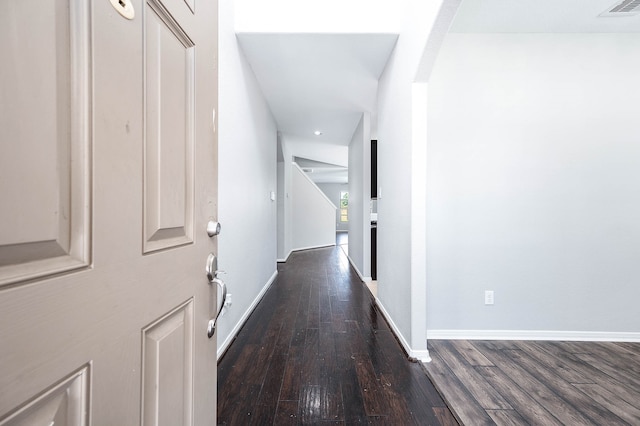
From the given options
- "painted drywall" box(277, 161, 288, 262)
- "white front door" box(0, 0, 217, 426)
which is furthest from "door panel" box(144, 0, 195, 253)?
"painted drywall" box(277, 161, 288, 262)

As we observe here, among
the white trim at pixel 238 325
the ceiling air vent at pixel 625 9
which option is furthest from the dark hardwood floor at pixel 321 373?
the ceiling air vent at pixel 625 9

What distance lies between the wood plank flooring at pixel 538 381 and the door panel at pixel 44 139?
1.70 metres

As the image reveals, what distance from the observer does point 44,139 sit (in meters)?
0.33

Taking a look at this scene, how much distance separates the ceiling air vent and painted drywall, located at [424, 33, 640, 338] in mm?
188

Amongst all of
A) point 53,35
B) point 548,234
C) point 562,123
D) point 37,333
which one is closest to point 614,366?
point 548,234

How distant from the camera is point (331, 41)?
2.23 meters

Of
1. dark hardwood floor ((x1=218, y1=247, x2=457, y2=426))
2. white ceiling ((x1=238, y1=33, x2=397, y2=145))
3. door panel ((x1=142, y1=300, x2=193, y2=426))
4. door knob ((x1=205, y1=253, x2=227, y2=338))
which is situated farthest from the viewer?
white ceiling ((x1=238, y1=33, x2=397, y2=145))

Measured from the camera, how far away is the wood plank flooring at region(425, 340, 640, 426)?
4.29 feet

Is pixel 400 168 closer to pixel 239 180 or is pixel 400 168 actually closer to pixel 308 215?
pixel 239 180

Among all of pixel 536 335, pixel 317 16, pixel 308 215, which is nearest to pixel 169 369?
pixel 317 16

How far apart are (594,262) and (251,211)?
3.02 meters

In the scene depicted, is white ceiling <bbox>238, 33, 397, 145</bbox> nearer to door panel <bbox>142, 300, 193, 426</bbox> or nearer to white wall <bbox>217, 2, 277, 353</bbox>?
white wall <bbox>217, 2, 277, 353</bbox>

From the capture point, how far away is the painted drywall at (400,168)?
1783mm

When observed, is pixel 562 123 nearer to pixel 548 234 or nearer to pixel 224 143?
pixel 548 234
